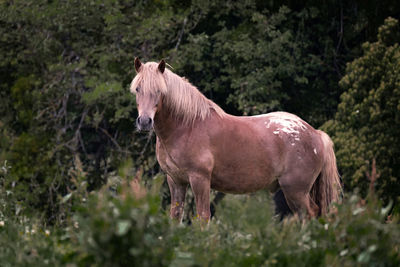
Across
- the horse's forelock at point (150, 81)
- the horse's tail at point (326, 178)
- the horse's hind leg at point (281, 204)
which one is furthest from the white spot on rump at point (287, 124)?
the horse's forelock at point (150, 81)

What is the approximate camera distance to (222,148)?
17.5 ft

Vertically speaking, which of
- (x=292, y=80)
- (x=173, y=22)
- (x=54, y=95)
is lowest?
(x=54, y=95)

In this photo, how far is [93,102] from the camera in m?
10.9

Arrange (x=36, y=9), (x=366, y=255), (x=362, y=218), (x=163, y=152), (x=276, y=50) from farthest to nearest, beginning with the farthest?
(x=36, y=9) < (x=276, y=50) < (x=163, y=152) < (x=362, y=218) < (x=366, y=255)

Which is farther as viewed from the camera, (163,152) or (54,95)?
(54,95)

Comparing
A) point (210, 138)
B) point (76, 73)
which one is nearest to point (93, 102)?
point (76, 73)

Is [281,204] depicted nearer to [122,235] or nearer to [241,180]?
[241,180]

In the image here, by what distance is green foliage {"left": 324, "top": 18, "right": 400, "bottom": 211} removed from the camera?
8.95 meters

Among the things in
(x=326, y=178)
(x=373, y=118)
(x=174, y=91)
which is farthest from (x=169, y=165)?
(x=373, y=118)

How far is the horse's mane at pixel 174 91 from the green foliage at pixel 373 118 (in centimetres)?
422

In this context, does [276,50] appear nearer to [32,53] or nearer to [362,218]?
[32,53]

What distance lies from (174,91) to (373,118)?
16.4ft

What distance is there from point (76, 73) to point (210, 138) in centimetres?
693

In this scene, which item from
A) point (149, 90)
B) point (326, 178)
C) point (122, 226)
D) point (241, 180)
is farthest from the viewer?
point (326, 178)
